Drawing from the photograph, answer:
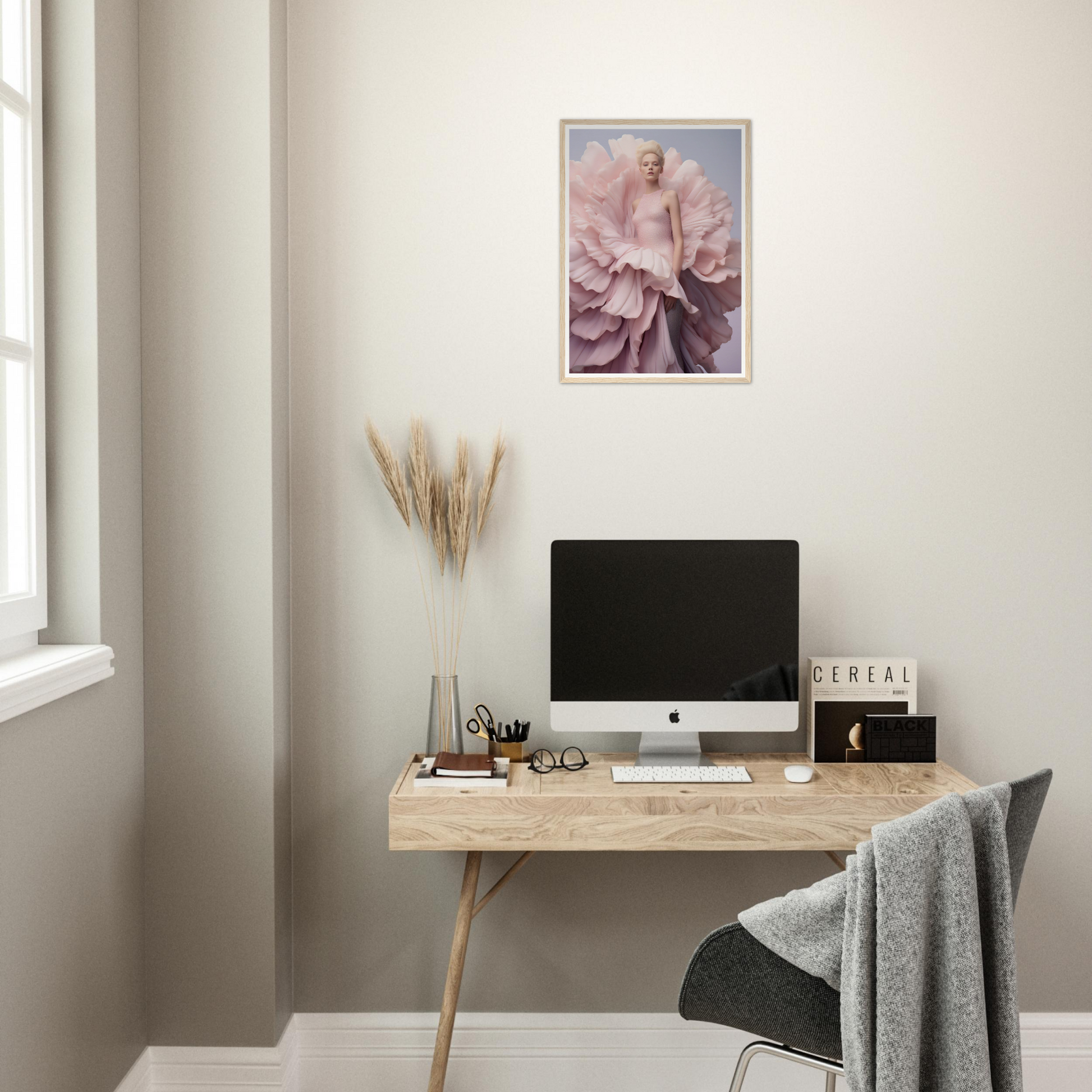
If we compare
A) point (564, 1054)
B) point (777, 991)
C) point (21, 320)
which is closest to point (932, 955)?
point (777, 991)

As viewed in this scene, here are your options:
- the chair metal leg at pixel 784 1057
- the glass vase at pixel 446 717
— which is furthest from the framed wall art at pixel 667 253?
the chair metal leg at pixel 784 1057

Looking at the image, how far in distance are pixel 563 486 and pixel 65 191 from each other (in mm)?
1190

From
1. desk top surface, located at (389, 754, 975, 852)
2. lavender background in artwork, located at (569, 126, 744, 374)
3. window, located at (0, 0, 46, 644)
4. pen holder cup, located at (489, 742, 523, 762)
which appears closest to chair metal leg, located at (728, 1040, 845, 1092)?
desk top surface, located at (389, 754, 975, 852)

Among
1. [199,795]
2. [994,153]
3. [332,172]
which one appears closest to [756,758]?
[199,795]

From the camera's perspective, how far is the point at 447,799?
6.09 ft

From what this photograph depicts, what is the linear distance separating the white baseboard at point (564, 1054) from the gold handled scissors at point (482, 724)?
0.70 m

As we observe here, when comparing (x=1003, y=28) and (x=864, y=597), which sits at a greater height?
(x=1003, y=28)

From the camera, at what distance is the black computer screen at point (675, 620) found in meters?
2.04

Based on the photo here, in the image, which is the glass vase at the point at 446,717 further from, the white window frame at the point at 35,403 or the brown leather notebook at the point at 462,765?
the white window frame at the point at 35,403

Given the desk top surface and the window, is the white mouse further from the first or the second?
the window

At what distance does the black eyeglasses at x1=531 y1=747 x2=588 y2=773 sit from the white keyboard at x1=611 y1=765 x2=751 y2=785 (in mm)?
99

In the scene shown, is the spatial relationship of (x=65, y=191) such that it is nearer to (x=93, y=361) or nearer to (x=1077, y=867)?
(x=93, y=361)

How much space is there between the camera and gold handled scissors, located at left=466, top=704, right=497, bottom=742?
6.88 feet

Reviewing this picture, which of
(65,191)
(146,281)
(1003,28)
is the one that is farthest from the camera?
(1003,28)
